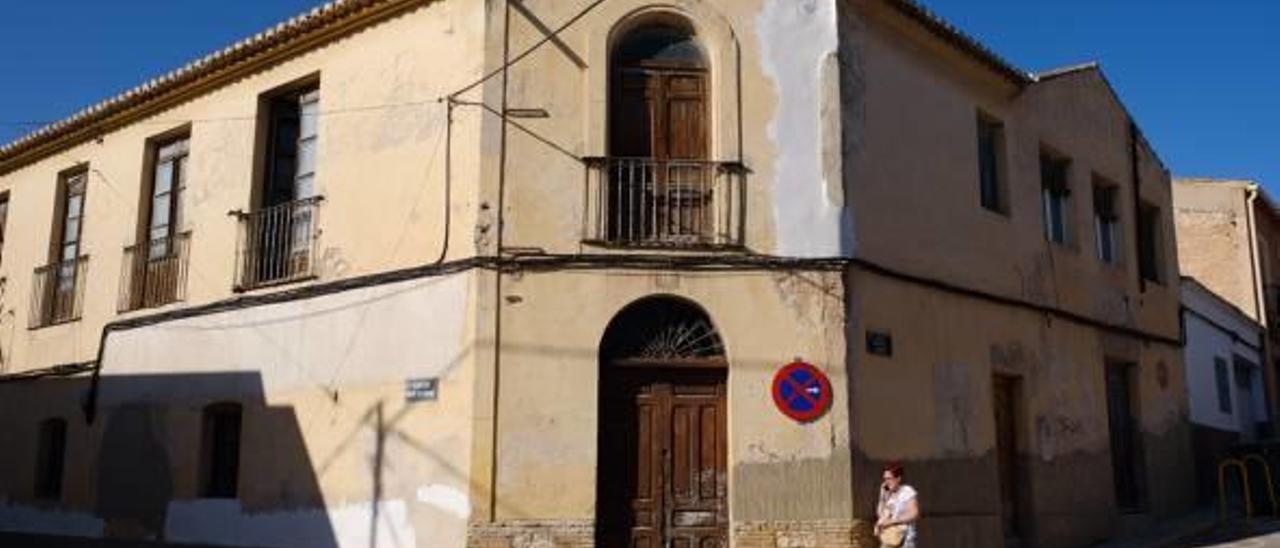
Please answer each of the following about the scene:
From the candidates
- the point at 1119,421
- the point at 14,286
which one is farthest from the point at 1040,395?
the point at 14,286

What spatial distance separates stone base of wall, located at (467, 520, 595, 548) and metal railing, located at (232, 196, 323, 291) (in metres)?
3.95

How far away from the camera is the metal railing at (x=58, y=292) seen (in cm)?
1670

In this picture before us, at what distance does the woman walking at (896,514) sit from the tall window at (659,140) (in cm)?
293

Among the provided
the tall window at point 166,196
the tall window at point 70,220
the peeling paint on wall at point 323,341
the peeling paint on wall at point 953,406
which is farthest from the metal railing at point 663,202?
the tall window at point 70,220

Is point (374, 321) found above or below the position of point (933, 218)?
below

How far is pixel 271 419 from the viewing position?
1324 cm

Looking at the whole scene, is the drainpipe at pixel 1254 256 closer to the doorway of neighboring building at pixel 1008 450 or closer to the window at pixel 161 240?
the doorway of neighboring building at pixel 1008 450

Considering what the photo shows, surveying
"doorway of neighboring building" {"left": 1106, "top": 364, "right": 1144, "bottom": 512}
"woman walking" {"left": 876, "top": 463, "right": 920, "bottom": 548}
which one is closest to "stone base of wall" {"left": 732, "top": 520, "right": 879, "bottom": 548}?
"woman walking" {"left": 876, "top": 463, "right": 920, "bottom": 548}

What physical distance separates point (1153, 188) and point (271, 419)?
46.3ft

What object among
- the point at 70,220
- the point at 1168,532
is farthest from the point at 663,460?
the point at 70,220

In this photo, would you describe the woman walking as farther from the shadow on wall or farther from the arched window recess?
the shadow on wall

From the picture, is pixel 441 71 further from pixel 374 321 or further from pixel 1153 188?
pixel 1153 188

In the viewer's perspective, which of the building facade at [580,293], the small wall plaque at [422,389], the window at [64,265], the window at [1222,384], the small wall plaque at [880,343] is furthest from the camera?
the window at [1222,384]

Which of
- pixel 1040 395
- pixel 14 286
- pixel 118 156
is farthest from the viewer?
pixel 14 286
